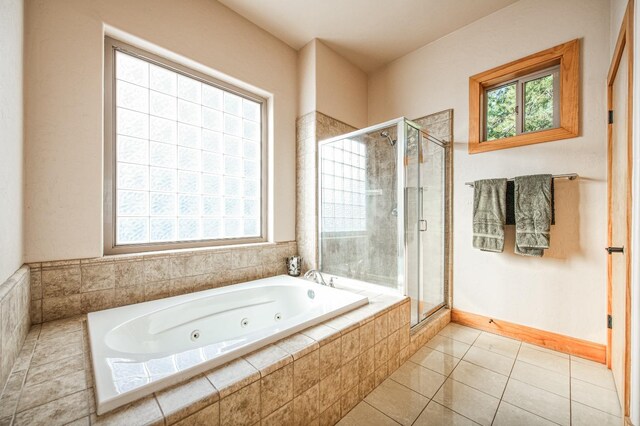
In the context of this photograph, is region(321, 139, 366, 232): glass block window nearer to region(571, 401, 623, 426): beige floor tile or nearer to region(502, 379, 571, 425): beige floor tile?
region(502, 379, 571, 425): beige floor tile

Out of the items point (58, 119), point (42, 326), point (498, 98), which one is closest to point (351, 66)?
point (498, 98)

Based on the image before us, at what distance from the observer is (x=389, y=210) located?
2.12m

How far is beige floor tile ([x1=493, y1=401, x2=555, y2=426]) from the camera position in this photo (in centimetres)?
131

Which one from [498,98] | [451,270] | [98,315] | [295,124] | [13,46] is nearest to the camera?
[13,46]

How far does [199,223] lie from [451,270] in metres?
2.33

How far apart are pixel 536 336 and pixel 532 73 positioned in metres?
2.14

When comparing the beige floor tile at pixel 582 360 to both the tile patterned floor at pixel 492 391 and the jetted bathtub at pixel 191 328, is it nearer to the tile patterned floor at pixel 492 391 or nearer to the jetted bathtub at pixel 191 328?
the tile patterned floor at pixel 492 391

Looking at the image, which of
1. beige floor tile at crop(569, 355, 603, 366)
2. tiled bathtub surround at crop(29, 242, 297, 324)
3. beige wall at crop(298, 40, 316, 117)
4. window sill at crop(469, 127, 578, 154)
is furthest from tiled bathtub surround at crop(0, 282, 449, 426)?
beige wall at crop(298, 40, 316, 117)

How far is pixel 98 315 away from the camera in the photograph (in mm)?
1490

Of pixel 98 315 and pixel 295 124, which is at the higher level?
pixel 295 124

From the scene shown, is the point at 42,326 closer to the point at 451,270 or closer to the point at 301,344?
the point at 301,344

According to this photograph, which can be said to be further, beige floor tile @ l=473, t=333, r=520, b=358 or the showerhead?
the showerhead

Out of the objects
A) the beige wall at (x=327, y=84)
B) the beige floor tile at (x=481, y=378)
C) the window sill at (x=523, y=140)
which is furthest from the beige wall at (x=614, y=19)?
the beige floor tile at (x=481, y=378)

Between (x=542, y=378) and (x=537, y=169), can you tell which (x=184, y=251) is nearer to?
(x=542, y=378)
